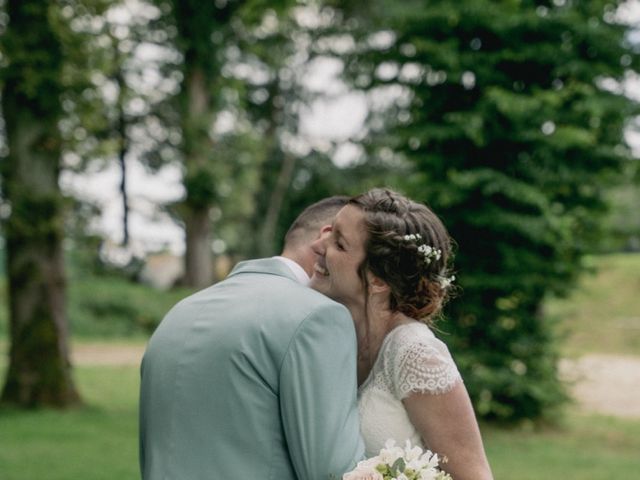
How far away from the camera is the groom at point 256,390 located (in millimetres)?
2729

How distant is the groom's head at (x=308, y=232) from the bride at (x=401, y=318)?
0.23 m

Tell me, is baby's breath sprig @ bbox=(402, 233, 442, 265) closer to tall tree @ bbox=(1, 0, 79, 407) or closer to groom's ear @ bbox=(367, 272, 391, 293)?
groom's ear @ bbox=(367, 272, 391, 293)

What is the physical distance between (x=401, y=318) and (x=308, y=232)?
56 cm

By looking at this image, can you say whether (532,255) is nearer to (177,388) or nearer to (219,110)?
(177,388)

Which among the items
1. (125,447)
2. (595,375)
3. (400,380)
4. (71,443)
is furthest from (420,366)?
(595,375)

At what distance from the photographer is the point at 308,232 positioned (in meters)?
3.66

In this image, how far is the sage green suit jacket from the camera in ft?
8.95

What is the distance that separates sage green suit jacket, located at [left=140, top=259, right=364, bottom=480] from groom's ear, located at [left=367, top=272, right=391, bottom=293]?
34 cm

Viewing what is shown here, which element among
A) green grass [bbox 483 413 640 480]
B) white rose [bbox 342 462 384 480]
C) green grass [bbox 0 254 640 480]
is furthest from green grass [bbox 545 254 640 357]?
white rose [bbox 342 462 384 480]

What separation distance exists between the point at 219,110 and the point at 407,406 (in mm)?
24862

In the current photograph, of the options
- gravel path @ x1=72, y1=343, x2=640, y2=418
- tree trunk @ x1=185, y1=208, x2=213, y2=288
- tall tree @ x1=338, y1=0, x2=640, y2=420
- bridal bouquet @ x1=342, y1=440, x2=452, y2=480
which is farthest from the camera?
tree trunk @ x1=185, y1=208, x2=213, y2=288

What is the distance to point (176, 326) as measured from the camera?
9.63 feet

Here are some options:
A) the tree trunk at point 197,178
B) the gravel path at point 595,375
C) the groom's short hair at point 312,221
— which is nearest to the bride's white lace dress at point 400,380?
the groom's short hair at point 312,221

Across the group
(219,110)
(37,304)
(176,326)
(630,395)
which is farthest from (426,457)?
(219,110)
